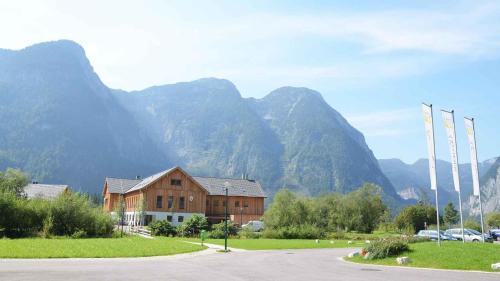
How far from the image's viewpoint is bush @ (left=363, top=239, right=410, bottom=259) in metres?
26.1

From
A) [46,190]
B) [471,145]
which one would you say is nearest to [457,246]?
[471,145]

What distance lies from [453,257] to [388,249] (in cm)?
346

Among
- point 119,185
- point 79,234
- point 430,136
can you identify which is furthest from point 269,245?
point 119,185

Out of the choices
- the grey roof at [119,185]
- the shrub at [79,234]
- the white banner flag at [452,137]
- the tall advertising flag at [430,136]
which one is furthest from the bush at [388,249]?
the grey roof at [119,185]

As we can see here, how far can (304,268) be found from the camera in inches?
849

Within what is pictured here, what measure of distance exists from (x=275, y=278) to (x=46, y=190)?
7859cm

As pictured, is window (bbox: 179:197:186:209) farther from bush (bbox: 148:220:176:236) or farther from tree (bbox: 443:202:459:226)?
tree (bbox: 443:202:459:226)

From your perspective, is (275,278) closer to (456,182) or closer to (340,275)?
(340,275)

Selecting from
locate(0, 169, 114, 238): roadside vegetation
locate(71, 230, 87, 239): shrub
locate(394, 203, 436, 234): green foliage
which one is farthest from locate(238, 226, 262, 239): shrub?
locate(394, 203, 436, 234): green foliage

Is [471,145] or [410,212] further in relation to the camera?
[410,212]

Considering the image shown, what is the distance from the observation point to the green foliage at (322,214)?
5731 cm

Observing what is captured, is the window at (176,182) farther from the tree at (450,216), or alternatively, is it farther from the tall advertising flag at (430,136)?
the tree at (450,216)

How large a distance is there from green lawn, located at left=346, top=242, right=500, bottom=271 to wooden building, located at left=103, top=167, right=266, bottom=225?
43.1 meters


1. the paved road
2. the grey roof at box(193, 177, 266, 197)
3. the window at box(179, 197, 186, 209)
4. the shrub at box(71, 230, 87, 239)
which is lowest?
the paved road
